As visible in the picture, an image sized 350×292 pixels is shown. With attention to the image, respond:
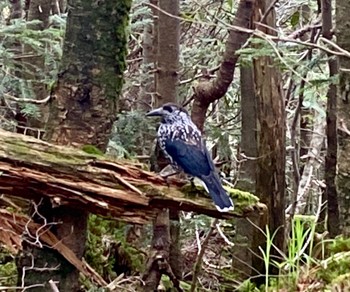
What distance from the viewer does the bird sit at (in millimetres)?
4355

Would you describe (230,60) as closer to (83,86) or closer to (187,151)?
(187,151)

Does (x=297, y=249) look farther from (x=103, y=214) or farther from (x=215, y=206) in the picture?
(x=103, y=214)

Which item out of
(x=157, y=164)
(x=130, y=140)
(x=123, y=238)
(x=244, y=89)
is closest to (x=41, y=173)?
(x=157, y=164)

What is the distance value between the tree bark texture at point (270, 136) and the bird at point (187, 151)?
4.28ft

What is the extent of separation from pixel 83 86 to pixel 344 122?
5.49 feet

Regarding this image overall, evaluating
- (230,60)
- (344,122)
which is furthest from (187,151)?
(230,60)

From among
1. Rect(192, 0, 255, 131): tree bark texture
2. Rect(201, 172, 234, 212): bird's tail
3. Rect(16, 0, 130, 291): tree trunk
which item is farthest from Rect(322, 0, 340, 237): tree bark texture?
Rect(16, 0, 130, 291): tree trunk

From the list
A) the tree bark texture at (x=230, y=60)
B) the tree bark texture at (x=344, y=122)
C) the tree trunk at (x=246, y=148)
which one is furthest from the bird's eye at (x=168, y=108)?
the tree trunk at (x=246, y=148)

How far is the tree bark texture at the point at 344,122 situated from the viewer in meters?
4.28

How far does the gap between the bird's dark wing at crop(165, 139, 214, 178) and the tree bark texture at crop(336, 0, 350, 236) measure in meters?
0.91

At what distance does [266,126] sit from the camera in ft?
22.0

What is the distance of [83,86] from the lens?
4.62 meters

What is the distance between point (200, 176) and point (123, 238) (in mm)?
2953

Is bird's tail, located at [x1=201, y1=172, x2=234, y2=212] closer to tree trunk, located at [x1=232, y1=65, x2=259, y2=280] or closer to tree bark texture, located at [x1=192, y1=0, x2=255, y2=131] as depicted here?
tree bark texture, located at [x1=192, y1=0, x2=255, y2=131]
